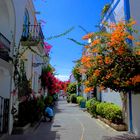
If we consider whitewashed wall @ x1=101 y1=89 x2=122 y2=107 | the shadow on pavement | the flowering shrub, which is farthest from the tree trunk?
the flowering shrub

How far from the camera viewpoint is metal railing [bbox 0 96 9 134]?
1321 centimetres

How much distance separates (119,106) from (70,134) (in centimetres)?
403

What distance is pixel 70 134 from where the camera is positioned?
1453cm

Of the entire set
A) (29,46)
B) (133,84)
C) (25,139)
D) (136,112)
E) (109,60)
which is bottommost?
(25,139)

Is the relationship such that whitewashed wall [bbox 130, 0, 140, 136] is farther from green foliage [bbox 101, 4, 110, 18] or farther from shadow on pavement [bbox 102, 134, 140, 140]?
green foliage [bbox 101, 4, 110, 18]

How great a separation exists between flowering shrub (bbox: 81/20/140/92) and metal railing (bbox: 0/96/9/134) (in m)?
4.14

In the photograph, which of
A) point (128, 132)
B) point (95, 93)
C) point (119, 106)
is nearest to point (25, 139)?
point (128, 132)

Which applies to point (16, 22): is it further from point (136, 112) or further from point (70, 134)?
point (136, 112)

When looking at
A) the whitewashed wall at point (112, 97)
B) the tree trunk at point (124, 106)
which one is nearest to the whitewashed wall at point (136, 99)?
the tree trunk at point (124, 106)

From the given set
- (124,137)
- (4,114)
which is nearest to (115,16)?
(124,137)

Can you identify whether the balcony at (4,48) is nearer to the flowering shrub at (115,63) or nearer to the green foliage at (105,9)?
the flowering shrub at (115,63)

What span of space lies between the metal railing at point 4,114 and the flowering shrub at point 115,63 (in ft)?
13.6

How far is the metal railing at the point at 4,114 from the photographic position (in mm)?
13211

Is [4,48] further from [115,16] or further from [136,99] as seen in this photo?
[115,16]
